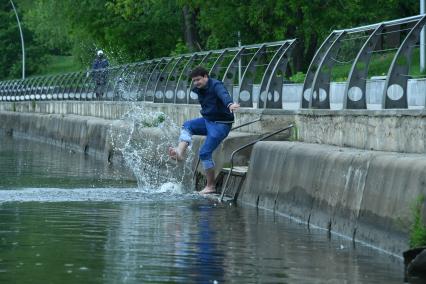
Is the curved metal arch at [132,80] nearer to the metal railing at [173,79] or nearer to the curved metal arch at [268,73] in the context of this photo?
the metal railing at [173,79]

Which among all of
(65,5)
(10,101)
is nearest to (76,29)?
(65,5)

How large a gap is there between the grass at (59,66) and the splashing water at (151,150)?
71.4m

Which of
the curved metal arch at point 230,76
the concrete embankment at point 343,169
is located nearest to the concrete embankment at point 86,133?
the concrete embankment at point 343,169

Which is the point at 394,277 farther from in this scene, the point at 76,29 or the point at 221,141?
the point at 76,29

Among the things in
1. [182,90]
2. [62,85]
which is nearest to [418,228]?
[182,90]

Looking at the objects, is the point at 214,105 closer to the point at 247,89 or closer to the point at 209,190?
the point at 209,190

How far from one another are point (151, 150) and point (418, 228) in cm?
1516

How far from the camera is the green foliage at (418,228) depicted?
11.6m

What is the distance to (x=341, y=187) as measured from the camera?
14641mm

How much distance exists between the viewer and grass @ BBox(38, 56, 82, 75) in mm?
107062

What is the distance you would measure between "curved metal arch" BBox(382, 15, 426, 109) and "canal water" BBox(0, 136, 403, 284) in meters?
1.55

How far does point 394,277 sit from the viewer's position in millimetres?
11477

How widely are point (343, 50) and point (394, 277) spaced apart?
8.20 meters

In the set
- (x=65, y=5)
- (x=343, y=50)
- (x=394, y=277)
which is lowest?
(x=394, y=277)
